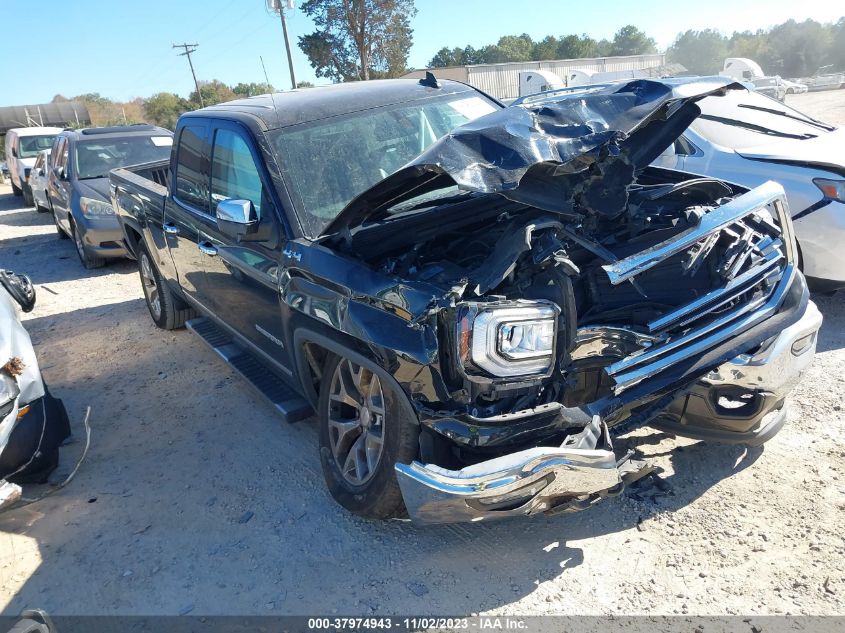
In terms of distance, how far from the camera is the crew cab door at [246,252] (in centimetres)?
346

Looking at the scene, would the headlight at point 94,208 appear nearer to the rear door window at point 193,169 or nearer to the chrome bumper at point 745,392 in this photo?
the rear door window at point 193,169

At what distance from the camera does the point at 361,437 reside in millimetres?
3098

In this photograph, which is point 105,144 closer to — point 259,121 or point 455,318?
point 259,121

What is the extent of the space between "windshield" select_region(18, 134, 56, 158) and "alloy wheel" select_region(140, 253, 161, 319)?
1375 cm

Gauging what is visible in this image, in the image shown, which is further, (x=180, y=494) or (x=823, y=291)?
(x=823, y=291)

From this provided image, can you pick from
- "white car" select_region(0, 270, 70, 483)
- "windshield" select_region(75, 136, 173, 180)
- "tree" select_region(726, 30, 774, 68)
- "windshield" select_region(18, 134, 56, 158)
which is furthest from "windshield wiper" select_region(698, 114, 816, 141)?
"tree" select_region(726, 30, 774, 68)

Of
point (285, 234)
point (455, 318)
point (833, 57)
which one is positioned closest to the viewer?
point (455, 318)

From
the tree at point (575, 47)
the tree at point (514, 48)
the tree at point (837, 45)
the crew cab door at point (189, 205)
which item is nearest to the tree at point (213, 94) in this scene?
the tree at point (514, 48)

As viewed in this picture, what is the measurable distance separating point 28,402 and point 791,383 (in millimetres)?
3966

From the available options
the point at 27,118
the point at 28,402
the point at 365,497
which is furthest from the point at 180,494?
the point at 27,118

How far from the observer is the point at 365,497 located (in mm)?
2979

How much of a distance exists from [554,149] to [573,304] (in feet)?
2.07

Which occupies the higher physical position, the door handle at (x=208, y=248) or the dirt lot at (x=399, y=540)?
the door handle at (x=208, y=248)

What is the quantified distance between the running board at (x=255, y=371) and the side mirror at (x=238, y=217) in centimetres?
97
